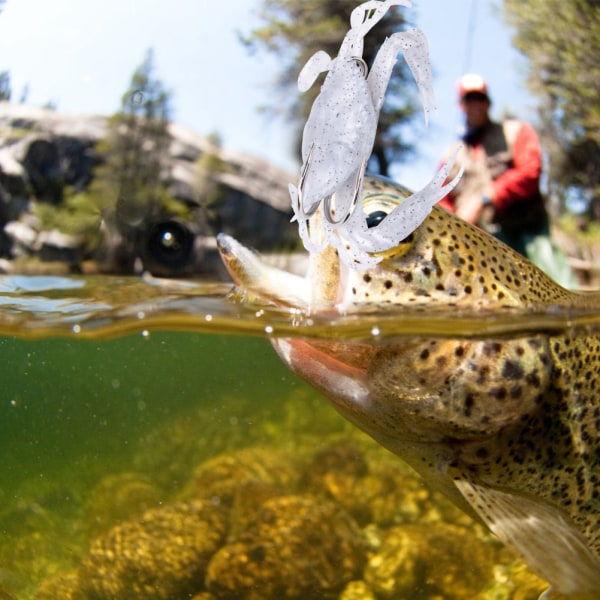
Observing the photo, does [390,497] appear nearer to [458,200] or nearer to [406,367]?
[406,367]

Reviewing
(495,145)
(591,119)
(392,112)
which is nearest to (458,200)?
(495,145)

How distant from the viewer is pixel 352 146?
1863 mm

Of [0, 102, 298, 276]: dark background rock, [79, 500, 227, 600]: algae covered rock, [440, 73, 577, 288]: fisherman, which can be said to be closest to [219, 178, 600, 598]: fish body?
[79, 500, 227, 600]: algae covered rock

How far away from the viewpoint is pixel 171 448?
15.6ft

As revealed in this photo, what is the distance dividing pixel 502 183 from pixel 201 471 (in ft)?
10.4

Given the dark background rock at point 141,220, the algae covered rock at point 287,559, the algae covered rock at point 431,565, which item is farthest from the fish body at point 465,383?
the dark background rock at point 141,220

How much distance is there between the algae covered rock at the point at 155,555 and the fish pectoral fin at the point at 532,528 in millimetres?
1447

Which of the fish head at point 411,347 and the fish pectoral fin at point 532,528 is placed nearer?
the fish head at point 411,347

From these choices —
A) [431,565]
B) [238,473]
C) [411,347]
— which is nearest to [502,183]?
[238,473]

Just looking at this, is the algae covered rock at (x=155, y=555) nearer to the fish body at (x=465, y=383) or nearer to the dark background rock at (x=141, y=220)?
the fish body at (x=465, y=383)

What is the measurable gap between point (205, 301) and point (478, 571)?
1.80 m

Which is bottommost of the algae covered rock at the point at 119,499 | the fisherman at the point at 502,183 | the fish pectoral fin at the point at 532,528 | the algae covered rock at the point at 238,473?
the algae covered rock at the point at 119,499

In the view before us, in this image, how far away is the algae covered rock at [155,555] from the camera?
305 cm

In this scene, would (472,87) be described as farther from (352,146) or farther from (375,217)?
(352,146)
